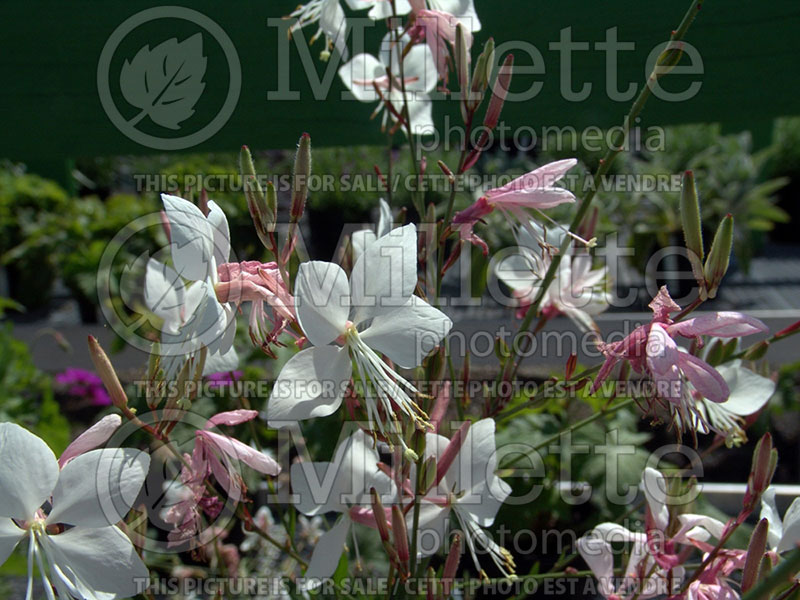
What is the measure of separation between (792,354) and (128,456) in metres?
1.35

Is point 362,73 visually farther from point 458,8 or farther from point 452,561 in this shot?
point 452,561

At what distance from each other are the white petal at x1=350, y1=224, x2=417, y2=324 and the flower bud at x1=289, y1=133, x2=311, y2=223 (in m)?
0.07

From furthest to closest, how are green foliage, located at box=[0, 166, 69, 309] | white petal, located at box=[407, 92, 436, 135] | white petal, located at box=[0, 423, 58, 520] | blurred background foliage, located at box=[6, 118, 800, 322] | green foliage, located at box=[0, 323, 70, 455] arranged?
green foliage, located at box=[0, 166, 69, 309] < blurred background foliage, located at box=[6, 118, 800, 322] < green foliage, located at box=[0, 323, 70, 455] < white petal, located at box=[407, 92, 436, 135] < white petal, located at box=[0, 423, 58, 520]

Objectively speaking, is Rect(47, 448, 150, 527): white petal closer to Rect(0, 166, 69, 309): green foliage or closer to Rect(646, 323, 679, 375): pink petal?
Rect(646, 323, 679, 375): pink petal

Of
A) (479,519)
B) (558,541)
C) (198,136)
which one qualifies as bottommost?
(558,541)

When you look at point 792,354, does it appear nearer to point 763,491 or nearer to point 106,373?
point 763,491

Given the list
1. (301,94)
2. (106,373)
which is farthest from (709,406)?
(301,94)

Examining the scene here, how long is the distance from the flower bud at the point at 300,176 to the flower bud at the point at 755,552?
0.33m

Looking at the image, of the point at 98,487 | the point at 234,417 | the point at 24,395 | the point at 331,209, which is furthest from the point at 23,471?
the point at 331,209

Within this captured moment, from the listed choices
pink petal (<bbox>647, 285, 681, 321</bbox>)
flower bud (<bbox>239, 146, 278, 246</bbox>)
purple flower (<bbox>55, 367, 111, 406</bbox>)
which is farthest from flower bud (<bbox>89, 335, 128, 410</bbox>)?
purple flower (<bbox>55, 367, 111, 406</bbox>)

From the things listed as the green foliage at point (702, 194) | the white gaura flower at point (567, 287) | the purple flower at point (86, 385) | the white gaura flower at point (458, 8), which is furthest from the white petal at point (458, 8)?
the green foliage at point (702, 194)

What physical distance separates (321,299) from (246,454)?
0.47 ft

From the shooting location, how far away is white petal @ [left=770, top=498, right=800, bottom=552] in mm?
451

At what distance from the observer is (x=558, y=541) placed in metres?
1.07
